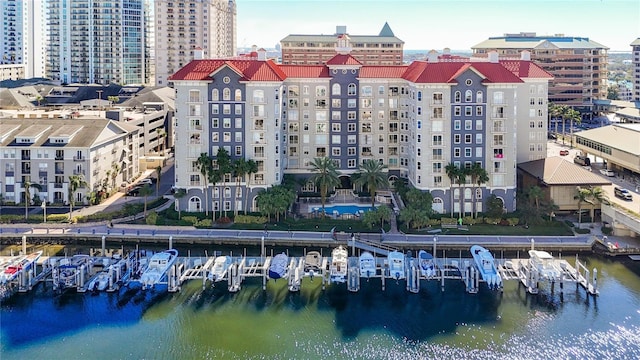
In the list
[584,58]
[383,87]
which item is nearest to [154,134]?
[383,87]

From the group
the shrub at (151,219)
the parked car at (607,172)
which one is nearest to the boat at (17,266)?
the shrub at (151,219)

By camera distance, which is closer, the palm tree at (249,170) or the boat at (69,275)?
the boat at (69,275)

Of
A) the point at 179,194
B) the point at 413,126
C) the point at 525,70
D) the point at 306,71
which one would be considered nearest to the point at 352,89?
the point at 306,71

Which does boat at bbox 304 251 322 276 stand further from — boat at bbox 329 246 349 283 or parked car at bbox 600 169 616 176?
parked car at bbox 600 169 616 176

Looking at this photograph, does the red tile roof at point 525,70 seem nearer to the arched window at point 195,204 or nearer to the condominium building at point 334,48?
the arched window at point 195,204

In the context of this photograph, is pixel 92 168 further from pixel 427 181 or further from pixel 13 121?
pixel 427 181
